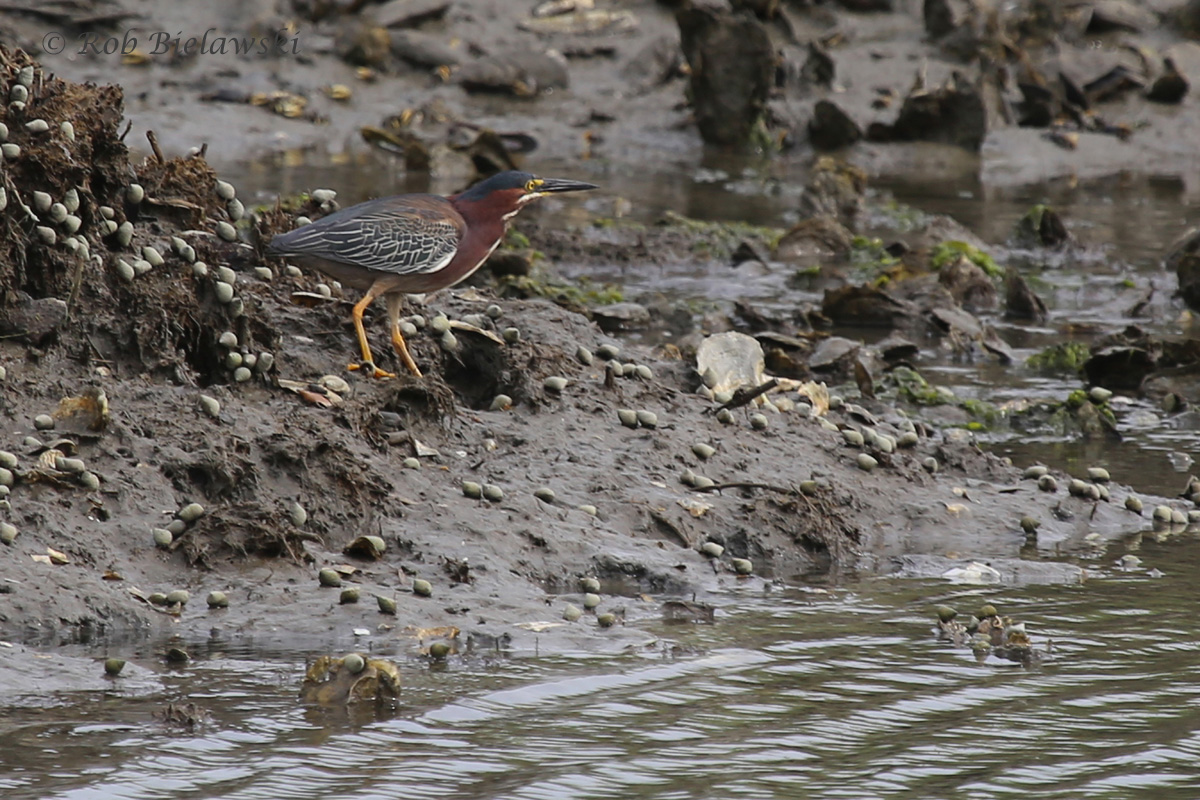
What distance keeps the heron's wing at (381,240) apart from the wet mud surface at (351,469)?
441 millimetres

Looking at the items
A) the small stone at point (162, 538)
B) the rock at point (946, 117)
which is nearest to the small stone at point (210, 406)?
the small stone at point (162, 538)

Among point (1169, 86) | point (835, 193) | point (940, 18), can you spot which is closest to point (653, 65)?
point (940, 18)

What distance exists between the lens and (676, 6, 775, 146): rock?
2177 centimetres

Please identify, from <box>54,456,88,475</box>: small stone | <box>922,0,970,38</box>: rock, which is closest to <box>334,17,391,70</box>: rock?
<box>922,0,970,38</box>: rock

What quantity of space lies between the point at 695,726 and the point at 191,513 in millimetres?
2472

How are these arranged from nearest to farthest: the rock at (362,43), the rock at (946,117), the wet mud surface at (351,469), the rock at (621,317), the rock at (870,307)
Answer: the wet mud surface at (351,469) < the rock at (621,317) < the rock at (870,307) < the rock at (946,117) < the rock at (362,43)

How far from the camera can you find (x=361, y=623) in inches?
257

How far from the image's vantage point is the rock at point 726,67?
21.8 metres

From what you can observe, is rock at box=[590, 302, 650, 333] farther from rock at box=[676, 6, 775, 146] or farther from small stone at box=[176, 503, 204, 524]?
rock at box=[676, 6, 775, 146]

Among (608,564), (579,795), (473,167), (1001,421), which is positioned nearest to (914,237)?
(473,167)

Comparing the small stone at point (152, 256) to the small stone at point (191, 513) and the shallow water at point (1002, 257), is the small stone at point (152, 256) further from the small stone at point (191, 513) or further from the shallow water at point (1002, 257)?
the shallow water at point (1002, 257)

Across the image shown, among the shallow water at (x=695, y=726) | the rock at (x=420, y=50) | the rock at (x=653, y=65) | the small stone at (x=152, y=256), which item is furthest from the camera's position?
the rock at (x=653, y=65)

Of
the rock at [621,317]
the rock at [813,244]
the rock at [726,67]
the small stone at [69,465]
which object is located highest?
the rock at [726,67]

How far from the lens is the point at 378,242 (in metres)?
7.96
